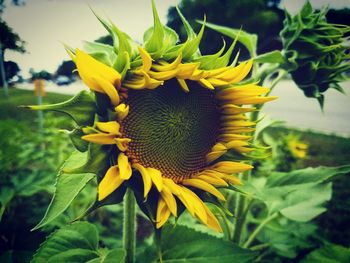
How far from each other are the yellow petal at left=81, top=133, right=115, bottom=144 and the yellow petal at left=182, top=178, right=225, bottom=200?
8.6 inches

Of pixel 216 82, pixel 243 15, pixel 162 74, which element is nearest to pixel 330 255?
pixel 216 82

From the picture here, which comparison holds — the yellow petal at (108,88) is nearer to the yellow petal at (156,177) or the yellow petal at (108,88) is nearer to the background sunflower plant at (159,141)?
the background sunflower plant at (159,141)

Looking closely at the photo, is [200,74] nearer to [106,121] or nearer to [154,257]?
[106,121]

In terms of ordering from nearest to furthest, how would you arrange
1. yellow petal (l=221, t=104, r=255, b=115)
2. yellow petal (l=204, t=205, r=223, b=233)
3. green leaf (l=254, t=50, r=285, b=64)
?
yellow petal (l=204, t=205, r=223, b=233), yellow petal (l=221, t=104, r=255, b=115), green leaf (l=254, t=50, r=285, b=64)

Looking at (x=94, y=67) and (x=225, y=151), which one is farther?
(x=225, y=151)

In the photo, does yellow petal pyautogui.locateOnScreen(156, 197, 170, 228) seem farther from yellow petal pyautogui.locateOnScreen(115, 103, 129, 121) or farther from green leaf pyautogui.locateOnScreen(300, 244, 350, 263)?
green leaf pyautogui.locateOnScreen(300, 244, 350, 263)

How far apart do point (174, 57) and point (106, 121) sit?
20cm

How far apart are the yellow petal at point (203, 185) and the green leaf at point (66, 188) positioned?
0.73 feet

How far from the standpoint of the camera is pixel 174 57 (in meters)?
0.78

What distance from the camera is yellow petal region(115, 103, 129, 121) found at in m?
0.72

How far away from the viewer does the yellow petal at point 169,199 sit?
73 cm

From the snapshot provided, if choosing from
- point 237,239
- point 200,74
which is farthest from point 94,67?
point 237,239

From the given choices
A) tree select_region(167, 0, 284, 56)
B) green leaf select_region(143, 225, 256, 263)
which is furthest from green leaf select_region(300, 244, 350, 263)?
tree select_region(167, 0, 284, 56)

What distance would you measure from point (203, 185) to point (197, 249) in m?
0.19
